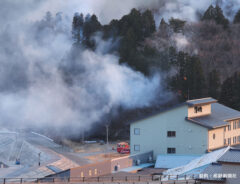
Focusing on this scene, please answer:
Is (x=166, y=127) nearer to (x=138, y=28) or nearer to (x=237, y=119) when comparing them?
(x=237, y=119)

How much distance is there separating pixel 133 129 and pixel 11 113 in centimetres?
1285

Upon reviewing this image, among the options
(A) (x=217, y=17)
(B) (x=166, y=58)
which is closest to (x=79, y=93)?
Result: (B) (x=166, y=58)

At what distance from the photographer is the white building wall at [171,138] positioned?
1187 inches

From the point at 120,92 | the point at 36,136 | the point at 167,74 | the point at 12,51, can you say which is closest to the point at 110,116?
the point at 120,92

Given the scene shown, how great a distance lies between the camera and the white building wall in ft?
98.9

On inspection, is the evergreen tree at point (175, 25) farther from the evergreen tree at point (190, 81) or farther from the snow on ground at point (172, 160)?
the snow on ground at point (172, 160)

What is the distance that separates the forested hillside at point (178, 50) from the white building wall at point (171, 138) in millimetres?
11214

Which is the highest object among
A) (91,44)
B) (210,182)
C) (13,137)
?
(91,44)

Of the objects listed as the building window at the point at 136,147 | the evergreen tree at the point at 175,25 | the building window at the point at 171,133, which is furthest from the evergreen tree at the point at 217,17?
the building window at the point at 136,147

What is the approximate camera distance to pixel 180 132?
30.6 metres

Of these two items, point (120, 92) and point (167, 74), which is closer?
point (120, 92)

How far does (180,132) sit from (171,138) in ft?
1.83

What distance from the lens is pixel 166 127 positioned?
3092 centimetres

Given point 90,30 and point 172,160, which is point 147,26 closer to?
point 90,30
